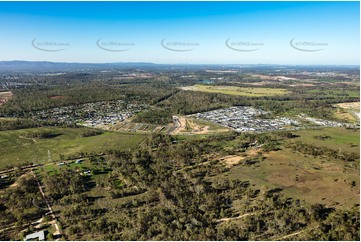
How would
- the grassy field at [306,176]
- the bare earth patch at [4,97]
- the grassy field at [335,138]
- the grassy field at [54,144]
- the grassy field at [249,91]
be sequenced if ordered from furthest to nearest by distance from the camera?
the grassy field at [249,91], the bare earth patch at [4,97], the grassy field at [335,138], the grassy field at [54,144], the grassy field at [306,176]

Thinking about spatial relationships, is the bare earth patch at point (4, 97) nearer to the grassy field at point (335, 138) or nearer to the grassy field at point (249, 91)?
the grassy field at point (249, 91)

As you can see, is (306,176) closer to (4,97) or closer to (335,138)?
(335,138)

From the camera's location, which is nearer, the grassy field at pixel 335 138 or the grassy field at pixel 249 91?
the grassy field at pixel 335 138

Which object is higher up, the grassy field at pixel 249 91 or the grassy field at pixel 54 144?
the grassy field at pixel 249 91

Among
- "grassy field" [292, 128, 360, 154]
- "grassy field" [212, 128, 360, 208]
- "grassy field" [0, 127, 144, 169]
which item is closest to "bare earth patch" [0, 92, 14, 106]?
"grassy field" [0, 127, 144, 169]

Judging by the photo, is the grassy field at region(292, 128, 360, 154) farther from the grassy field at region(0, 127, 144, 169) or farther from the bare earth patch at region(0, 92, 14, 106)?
the bare earth patch at region(0, 92, 14, 106)

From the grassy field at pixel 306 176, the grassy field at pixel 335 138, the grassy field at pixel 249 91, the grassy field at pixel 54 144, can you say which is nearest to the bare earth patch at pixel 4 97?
the grassy field at pixel 54 144
